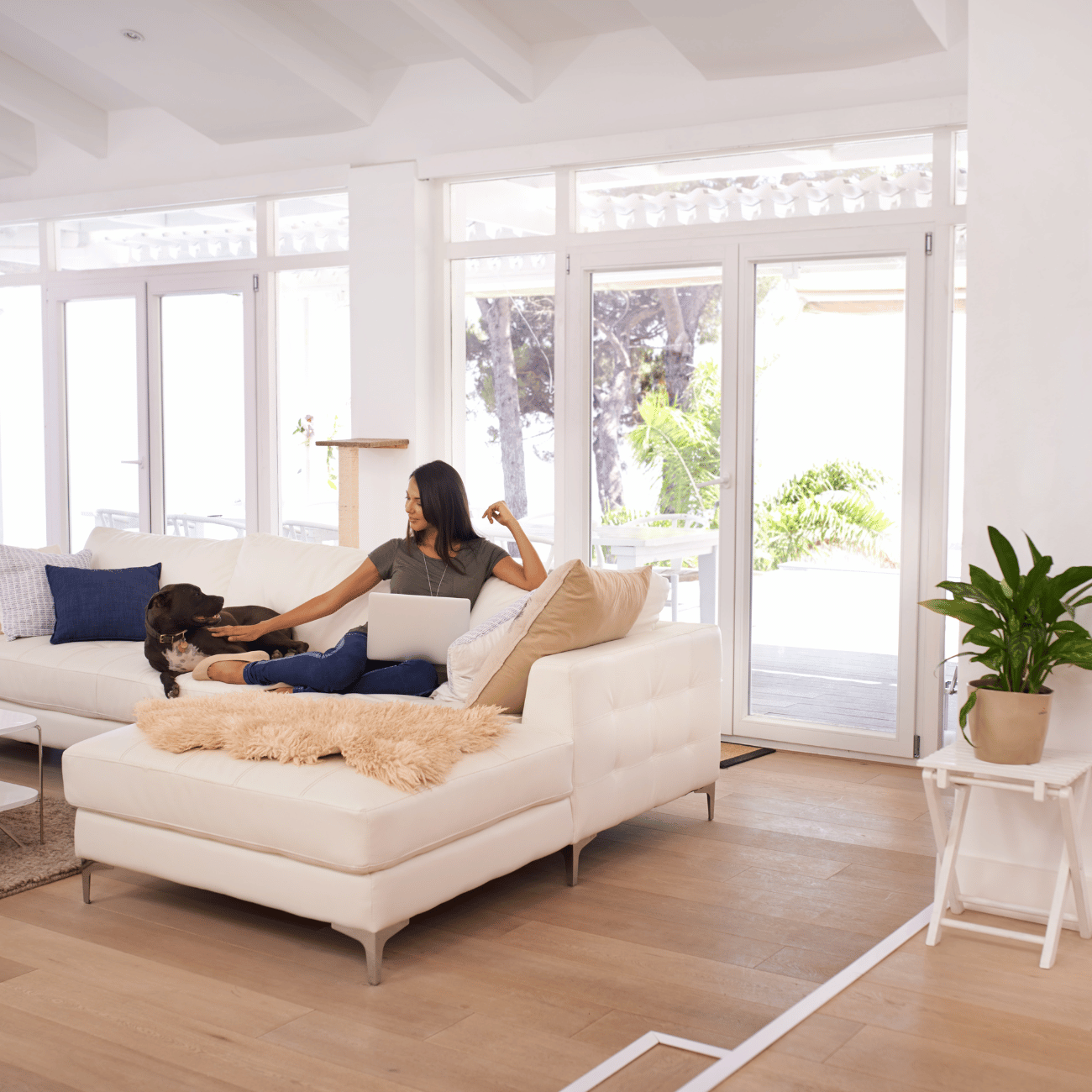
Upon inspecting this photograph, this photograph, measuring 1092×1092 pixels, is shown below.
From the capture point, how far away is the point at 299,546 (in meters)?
4.66

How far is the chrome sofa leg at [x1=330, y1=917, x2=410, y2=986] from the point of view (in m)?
2.69

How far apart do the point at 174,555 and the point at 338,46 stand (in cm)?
238

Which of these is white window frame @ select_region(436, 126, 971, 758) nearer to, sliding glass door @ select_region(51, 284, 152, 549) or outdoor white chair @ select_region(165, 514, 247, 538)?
outdoor white chair @ select_region(165, 514, 247, 538)

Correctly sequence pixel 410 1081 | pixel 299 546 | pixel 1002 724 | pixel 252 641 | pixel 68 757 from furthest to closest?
pixel 299 546
pixel 252 641
pixel 68 757
pixel 1002 724
pixel 410 1081

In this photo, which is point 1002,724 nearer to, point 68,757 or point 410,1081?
point 410,1081

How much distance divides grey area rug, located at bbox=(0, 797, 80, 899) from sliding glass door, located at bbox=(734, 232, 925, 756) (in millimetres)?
2638

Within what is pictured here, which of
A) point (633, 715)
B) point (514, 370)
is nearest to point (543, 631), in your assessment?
point (633, 715)

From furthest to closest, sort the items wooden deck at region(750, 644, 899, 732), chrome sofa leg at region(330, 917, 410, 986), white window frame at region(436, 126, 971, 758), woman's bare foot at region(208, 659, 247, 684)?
wooden deck at region(750, 644, 899, 732) → white window frame at region(436, 126, 971, 758) → woman's bare foot at region(208, 659, 247, 684) → chrome sofa leg at region(330, 917, 410, 986)

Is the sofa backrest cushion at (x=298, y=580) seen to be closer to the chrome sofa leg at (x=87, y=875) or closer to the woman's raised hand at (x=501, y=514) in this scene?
the woman's raised hand at (x=501, y=514)

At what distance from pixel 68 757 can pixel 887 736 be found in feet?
9.88

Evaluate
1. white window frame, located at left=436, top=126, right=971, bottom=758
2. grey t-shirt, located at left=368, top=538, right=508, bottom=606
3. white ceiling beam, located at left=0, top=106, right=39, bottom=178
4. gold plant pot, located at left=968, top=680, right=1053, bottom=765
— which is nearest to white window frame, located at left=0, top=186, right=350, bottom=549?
white ceiling beam, located at left=0, top=106, right=39, bottom=178

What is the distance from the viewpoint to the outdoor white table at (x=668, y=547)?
5.10 meters

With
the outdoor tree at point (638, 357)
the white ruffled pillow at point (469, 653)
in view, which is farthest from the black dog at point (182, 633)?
the outdoor tree at point (638, 357)

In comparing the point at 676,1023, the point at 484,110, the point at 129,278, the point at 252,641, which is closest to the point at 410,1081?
the point at 676,1023
